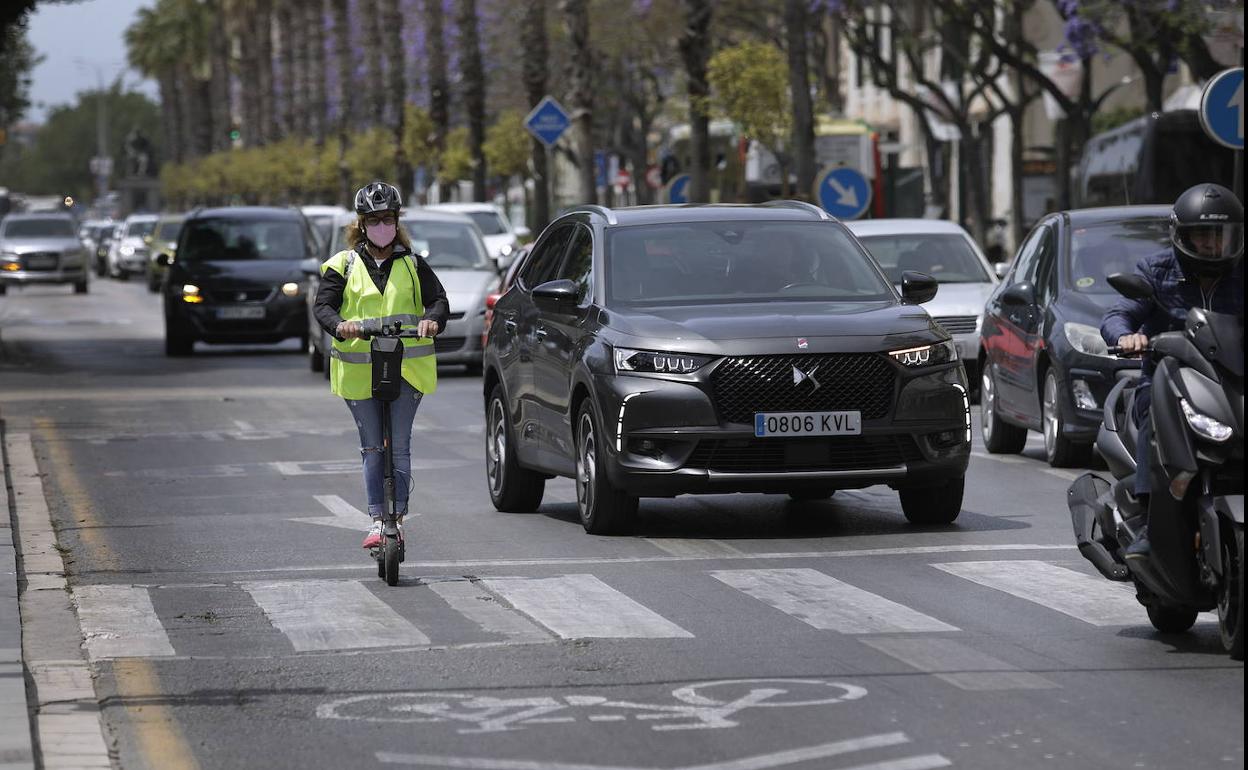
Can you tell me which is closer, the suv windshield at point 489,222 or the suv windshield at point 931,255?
the suv windshield at point 931,255

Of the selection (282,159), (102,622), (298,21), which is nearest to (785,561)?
(102,622)

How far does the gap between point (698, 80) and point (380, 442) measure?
2639 centimetres

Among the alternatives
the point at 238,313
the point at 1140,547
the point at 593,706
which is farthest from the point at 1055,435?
the point at 238,313

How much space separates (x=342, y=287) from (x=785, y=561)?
226 centimetres

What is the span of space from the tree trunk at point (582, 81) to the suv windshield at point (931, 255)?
17028mm

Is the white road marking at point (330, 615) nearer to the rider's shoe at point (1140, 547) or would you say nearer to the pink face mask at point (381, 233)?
the pink face mask at point (381, 233)

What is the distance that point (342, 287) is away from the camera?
Answer: 1115 centimetres

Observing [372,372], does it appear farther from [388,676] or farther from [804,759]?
[804,759]

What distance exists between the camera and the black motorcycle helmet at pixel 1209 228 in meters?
8.60

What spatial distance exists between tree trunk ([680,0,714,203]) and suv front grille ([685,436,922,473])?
24596mm

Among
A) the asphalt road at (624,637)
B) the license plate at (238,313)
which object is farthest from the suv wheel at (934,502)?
the license plate at (238,313)

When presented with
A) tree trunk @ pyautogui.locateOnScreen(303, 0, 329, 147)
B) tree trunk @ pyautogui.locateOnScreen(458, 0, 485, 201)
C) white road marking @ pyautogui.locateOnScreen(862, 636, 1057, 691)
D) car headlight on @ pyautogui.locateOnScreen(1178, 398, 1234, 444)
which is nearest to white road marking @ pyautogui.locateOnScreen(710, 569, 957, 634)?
white road marking @ pyautogui.locateOnScreen(862, 636, 1057, 691)

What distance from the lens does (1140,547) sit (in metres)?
8.61

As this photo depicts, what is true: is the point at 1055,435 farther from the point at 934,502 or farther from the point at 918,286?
the point at 918,286
